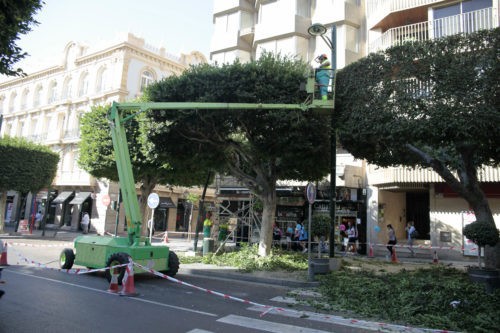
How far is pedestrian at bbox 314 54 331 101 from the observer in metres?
10.9

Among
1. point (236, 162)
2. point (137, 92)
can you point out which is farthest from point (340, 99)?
point (137, 92)

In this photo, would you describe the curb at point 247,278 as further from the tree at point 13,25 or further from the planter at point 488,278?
the tree at point 13,25

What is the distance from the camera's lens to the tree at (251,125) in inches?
491

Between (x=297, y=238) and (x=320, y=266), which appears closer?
(x=320, y=266)

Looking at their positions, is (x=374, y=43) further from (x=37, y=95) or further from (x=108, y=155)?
(x=37, y=95)

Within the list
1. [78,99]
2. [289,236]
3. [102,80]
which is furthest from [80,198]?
[289,236]

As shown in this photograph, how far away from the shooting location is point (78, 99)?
118 ft

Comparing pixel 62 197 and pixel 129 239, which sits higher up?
pixel 62 197

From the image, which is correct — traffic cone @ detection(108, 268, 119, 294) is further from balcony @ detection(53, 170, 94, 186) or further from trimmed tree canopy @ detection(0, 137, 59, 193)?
balcony @ detection(53, 170, 94, 186)

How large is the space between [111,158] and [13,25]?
11.6 m

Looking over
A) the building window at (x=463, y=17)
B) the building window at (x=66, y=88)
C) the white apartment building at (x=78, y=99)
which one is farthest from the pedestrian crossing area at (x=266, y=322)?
the building window at (x=66, y=88)

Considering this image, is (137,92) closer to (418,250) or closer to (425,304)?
(418,250)

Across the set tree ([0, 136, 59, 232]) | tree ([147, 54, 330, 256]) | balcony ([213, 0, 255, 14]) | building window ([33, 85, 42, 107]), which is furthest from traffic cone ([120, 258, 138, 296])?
building window ([33, 85, 42, 107])

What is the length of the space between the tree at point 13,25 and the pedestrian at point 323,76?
7503 millimetres
